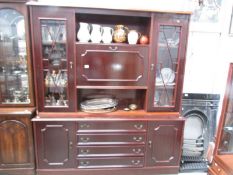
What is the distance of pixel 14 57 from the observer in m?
2.19

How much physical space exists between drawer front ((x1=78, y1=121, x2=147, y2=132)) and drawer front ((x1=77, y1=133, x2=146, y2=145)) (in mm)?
61

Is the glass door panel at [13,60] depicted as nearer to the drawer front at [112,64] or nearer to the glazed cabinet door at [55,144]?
the glazed cabinet door at [55,144]

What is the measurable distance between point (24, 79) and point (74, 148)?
962mm

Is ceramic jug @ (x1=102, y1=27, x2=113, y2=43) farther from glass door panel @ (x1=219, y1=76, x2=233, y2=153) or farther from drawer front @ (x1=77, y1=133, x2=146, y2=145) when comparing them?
glass door panel @ (x1=219, y1=76, x2=233, y2=153)

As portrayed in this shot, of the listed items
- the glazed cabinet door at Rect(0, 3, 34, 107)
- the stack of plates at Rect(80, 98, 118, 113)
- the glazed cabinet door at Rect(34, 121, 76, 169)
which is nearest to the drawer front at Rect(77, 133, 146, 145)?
the glazed cabinet door at Rect(34, 121, 76, 169)

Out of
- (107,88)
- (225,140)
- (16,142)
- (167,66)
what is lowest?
(16,142)

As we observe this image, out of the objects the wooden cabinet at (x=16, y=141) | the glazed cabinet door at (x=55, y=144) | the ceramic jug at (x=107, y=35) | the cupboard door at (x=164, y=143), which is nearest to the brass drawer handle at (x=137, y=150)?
the cupboard door at (x=164, y=143)

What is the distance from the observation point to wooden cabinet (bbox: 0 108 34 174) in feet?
6.93

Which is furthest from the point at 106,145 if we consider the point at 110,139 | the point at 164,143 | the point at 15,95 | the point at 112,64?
the point at 15,95

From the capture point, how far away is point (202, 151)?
2621 millimetres

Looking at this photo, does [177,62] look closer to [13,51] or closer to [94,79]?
[94,79]

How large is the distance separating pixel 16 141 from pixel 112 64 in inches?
53.3

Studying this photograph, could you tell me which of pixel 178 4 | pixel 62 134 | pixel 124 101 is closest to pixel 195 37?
pixel 178 4

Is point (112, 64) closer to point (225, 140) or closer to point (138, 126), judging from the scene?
point (138, 126)
